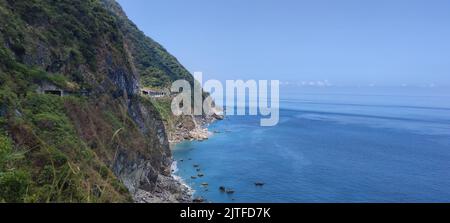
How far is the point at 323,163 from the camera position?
51.2 meters

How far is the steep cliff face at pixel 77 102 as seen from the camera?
21.3 metres

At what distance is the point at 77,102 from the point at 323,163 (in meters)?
32.5

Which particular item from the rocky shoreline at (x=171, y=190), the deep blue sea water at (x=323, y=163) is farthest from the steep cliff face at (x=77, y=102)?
the deep blue sea water at (x=323, y=163)

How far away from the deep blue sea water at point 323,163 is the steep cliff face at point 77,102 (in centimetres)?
746

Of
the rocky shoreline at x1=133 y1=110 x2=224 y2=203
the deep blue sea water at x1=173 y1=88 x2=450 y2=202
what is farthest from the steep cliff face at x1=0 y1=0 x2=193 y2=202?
the deep blue sea water at x1=173 y1=88 x2=450 y2=202

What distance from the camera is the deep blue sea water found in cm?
3866

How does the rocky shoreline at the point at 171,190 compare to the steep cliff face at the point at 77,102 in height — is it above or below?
below

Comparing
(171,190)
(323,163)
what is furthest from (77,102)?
(323,163)

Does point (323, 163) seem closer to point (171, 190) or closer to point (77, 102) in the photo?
point (171, 190)

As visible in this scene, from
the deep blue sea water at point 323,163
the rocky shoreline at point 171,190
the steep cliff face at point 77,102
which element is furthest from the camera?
the deep blue sea water at point 323,163

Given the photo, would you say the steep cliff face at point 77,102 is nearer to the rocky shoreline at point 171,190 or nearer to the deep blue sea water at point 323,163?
the rocky shoreline at point 171,190

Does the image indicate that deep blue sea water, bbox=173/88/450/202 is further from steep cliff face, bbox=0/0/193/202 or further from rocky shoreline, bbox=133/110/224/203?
steep cliff face, bbox=0/0/193/202
